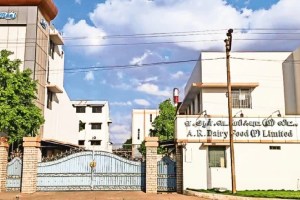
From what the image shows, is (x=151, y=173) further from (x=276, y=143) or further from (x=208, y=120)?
(x=276, y=143)

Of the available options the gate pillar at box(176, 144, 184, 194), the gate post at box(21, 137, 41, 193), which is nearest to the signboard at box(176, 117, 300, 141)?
the gate pillar at box(176, 144, 184, 194)

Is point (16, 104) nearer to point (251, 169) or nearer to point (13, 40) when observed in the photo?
point (13, 40)

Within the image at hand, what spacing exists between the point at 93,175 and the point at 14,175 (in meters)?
4.23

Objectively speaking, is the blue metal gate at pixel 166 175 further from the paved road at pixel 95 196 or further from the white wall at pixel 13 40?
the white wall at pixel 13 40

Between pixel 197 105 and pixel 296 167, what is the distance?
787 centimetres

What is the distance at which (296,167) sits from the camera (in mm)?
18516

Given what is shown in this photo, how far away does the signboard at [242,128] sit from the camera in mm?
18766

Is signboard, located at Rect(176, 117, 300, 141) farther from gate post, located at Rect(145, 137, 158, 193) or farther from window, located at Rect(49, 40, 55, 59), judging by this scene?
window, located at Rect(49, 40, 55, 59)

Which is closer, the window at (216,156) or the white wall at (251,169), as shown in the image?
the white wall at (251,169)

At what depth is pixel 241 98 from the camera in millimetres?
22359

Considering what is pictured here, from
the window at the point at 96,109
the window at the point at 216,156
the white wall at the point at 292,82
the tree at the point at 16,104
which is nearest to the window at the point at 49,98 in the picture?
the tree at the point at 16,104

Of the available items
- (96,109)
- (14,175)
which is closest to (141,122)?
(96,109)

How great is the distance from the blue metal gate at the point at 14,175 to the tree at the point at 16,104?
2770 mm

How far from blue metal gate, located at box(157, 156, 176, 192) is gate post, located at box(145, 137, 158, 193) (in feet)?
1.91
